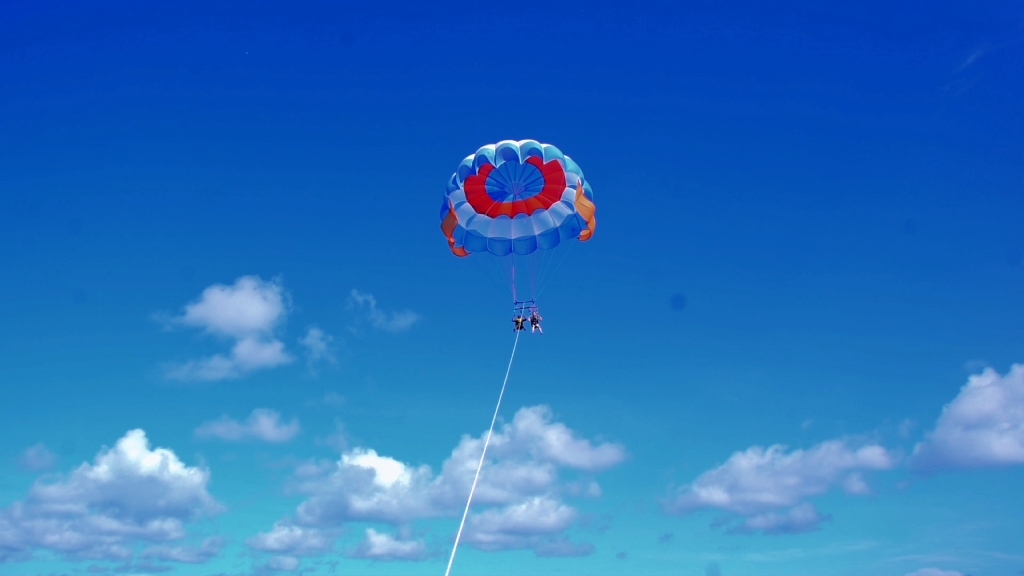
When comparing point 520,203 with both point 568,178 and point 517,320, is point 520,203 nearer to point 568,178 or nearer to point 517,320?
point 568,178

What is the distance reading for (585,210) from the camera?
4312 cm

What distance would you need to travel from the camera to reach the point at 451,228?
1725 inches

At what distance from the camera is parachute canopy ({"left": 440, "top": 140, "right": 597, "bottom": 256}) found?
136ft

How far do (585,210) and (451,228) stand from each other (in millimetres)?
6618

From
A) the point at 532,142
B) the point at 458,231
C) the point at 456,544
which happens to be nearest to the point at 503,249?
the point at 458,231

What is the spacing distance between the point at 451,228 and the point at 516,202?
11.3ft

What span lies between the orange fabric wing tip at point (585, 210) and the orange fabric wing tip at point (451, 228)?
19.4ft

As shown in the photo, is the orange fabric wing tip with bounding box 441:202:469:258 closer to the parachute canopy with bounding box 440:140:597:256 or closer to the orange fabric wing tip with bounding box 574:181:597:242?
the parachute canopy with bounding box 440:140:597:256

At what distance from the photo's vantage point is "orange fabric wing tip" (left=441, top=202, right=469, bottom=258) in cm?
4367

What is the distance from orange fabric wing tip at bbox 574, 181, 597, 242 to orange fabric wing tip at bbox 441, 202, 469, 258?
5.93m

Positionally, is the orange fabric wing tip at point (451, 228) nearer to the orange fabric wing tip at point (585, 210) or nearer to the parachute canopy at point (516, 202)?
the parachute canopy at point (516, 202)

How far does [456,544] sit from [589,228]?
21.1m

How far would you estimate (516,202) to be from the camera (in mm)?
43625

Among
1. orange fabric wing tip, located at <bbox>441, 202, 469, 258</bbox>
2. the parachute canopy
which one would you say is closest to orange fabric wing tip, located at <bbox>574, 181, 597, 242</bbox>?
the parachute canopy
